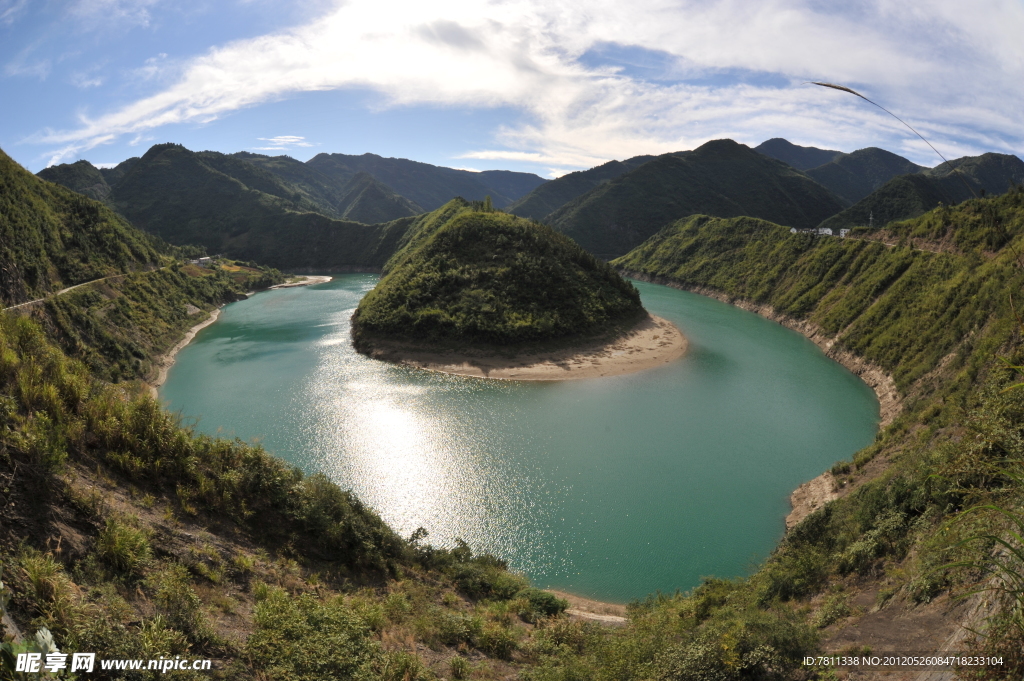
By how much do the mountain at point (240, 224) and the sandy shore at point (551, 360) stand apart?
357 ft

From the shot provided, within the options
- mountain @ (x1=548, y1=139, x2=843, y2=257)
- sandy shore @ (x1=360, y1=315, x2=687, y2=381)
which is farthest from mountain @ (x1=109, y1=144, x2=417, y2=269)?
sandy shore @ (x1=360, y1=315, x2=687, y2=381)

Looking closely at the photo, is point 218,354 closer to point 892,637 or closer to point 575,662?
point 575,662

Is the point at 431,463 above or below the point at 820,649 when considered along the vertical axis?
below

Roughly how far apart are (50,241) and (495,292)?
50782 mm

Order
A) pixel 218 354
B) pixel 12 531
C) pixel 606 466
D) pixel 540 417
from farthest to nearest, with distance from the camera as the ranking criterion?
1. pixel 218 354
2. pixel 540 417
3. pixel 606 466
4. pixel 12 531

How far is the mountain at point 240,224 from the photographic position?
6358 inches

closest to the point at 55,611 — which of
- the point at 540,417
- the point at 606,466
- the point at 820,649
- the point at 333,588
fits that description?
the point at 333,588

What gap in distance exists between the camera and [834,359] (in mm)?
57062

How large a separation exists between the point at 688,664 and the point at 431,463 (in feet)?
80.0

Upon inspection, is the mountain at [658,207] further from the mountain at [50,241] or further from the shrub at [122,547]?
the shrub at [122,547]

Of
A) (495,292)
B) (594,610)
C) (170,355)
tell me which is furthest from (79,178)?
(594,610)

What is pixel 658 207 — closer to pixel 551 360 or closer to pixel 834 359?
pixel 834 359

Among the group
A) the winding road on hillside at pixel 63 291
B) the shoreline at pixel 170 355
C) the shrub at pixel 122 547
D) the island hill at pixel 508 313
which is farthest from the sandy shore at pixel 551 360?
the shrub at pixel 122 547

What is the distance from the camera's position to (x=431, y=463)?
111ft
